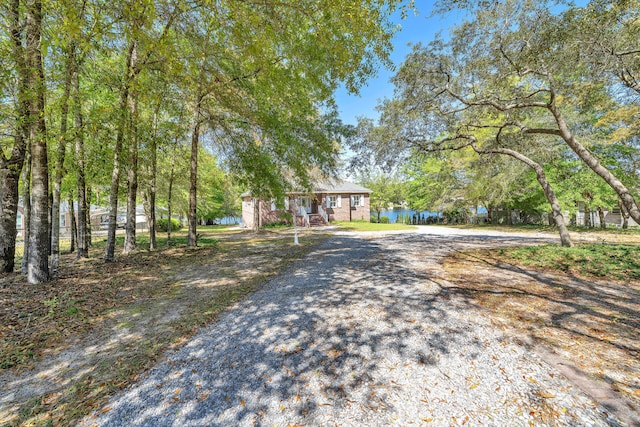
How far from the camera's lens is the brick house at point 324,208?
24359 millimetres

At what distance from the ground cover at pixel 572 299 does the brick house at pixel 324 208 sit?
16679 millimetres

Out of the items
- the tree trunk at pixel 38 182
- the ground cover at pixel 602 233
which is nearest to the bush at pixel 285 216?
the tree trunk at pixel 38 182

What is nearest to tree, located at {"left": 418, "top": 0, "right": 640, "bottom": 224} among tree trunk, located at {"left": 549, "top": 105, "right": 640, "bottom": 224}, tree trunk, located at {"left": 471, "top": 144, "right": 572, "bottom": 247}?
tree trunk, located at {"left": 549, "top": 105, "right": 640, "bottom": 224}

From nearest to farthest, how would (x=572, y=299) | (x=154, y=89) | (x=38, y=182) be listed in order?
(x=572, y=299) → (x=38, y=182) → (x=154, y=89)

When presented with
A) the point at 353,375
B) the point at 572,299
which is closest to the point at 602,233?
the point at 572,299

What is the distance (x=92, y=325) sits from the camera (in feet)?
12.9

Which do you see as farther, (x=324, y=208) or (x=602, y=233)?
(x=324, y=208)

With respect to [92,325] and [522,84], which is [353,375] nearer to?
[92,325]

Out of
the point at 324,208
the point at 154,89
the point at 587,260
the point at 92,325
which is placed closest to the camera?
the point at 92,325

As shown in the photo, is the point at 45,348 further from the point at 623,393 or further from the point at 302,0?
the point at 302,0

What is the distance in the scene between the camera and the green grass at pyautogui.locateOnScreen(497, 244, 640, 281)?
607 cm

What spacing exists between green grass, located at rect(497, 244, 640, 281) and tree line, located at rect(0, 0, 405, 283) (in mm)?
7129

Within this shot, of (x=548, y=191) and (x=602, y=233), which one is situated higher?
(x=548, y=191)

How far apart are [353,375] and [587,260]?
318 inches
